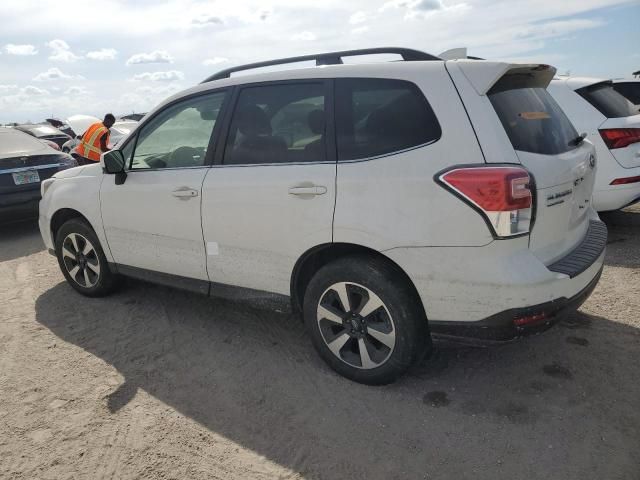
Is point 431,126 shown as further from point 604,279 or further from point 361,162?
point 604,279

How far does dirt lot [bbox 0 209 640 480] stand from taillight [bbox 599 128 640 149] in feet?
5.66

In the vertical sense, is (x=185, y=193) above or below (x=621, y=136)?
below

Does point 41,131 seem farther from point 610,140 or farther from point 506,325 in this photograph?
point 506,325

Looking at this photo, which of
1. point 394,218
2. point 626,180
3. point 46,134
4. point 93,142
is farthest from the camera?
point 46,134

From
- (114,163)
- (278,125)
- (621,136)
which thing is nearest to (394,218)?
(278,125)

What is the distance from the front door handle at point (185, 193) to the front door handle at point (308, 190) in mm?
838

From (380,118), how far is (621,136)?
3.56 meters

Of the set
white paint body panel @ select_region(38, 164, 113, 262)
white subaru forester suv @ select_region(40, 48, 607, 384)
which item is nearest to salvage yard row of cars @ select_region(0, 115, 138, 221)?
white paint body panel @ select_region(38, 164, 113, 262)

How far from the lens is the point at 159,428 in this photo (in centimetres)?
275

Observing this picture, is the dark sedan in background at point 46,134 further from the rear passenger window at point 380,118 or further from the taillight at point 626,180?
the taillight at point 626,180

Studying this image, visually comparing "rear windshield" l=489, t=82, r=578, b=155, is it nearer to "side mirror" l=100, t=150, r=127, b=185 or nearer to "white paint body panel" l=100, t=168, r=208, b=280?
"white paint body panel" l=100, t=168, r=208, b=280

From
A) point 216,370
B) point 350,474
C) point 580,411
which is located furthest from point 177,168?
point 580,411

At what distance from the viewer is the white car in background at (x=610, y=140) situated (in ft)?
16.5

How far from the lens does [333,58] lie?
3.21m
